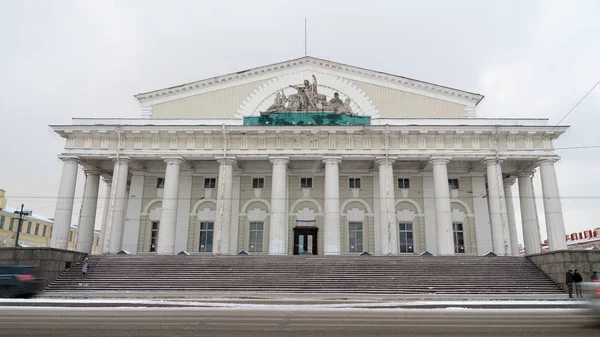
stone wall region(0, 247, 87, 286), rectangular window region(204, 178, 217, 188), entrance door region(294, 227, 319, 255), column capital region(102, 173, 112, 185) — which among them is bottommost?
stone wall region(0, 247, 87, 286)

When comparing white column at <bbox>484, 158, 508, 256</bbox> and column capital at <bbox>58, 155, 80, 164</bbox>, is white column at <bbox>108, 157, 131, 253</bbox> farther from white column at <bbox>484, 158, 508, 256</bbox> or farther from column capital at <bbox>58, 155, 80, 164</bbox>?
white column at <bbox>484, 158, 508, 256</bbox>

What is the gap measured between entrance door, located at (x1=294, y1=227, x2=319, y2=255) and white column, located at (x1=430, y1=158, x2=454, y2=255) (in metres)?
8.85

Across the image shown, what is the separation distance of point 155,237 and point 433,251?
2071 cm

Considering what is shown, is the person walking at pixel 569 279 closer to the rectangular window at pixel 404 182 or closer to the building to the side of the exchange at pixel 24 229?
the rectangular window at pixel 404 182

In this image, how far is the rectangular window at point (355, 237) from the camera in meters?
32.2

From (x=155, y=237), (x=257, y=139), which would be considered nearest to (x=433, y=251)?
(x=257, y=139)

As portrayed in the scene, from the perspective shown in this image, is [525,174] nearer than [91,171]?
Yes

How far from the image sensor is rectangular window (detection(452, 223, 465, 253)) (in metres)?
32.1

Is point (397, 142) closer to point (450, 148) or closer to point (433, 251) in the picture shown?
point (450, 148)

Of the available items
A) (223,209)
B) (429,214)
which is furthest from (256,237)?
(429,214)

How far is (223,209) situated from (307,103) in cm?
956

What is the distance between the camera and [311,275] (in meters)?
22.1

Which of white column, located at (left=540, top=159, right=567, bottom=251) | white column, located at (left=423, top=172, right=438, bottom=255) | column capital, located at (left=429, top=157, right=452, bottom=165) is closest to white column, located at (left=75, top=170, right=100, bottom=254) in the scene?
white column, located at (left=423, top=172, right=438, bottom=255)

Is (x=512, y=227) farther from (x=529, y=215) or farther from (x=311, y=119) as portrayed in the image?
(x=311, y=119)
